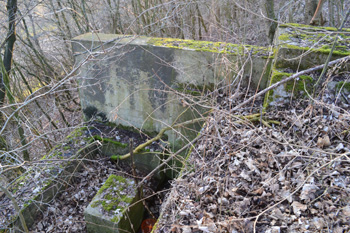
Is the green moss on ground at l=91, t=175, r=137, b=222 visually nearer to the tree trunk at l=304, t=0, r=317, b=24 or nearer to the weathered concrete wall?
the weathered concrete wall

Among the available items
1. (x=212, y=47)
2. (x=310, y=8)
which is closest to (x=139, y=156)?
(x=212, y=47)

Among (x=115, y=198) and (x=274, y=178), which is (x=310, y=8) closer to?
(x=274, y=178)

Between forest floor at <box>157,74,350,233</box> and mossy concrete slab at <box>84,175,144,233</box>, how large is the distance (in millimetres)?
1485

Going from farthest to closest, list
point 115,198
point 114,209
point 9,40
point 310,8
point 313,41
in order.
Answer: point 9,40, point 310,8, point 115,198, point 114,209, point 313,41

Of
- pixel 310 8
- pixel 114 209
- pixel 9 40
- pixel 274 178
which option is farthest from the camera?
pixel 9 40

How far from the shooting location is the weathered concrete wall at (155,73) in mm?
4305

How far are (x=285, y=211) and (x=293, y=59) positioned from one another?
2.22m

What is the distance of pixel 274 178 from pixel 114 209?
2771mm

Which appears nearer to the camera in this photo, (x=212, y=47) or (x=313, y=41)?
(x=313, y=41)

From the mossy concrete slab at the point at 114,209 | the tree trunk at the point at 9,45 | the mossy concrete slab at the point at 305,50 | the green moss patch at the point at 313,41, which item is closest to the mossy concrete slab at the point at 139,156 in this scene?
the mossy concrete slab at the point at 114,209

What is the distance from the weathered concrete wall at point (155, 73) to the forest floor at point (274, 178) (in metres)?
1.14

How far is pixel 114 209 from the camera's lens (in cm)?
411

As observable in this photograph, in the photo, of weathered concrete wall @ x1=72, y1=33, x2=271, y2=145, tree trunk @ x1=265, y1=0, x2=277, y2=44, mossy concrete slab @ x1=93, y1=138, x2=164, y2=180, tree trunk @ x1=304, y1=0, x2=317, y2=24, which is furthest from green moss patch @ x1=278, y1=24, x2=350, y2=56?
mossy concrete slab @ x1=93, y1=138, x2=164, y2=180

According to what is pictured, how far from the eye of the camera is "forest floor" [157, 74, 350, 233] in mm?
2217
